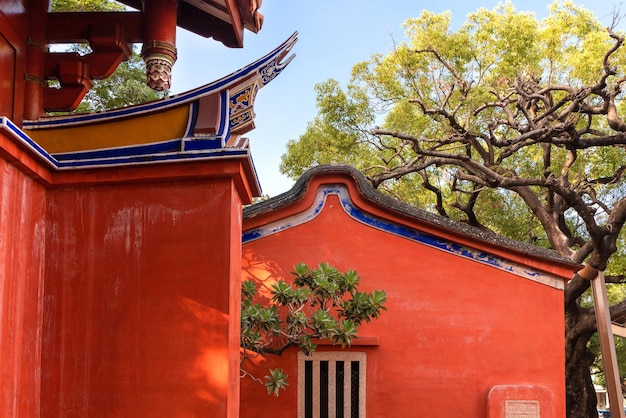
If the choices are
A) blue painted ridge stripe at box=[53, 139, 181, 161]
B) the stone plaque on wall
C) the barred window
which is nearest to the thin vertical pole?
the stone plaque on wall

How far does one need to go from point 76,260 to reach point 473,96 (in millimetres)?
10879

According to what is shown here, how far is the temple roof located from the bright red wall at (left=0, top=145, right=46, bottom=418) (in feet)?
6.32

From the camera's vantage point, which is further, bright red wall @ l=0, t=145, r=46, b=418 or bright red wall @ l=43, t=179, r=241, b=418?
bright red wall @ l=43, t=179, r=241, b=418

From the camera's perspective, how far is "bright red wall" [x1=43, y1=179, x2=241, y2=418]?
4156 mm

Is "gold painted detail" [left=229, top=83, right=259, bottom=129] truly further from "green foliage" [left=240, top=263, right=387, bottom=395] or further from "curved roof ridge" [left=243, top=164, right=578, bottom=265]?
"curved roof ridge" [left=243, top=164, right=578, bottom=265]

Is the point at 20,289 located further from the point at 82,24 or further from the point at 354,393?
the point at 354,393

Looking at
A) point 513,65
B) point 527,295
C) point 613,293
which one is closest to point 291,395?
point 527,295

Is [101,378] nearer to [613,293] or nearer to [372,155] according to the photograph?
[372,155]

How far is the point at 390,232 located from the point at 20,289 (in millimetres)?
4610

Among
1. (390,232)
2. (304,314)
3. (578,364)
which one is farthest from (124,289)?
(578,364)

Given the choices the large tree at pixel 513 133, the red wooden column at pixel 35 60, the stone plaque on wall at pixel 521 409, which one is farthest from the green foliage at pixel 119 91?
the stone plaque on wall at pixel 521 409

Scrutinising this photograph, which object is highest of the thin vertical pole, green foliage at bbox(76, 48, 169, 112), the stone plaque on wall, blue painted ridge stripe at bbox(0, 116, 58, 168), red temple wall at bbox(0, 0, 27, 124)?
green foliage at bbox(76, 48, 169, 112)

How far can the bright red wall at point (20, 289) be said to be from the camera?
386cm

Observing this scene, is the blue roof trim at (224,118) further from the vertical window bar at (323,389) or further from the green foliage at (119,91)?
the green foliage at (119,91)
